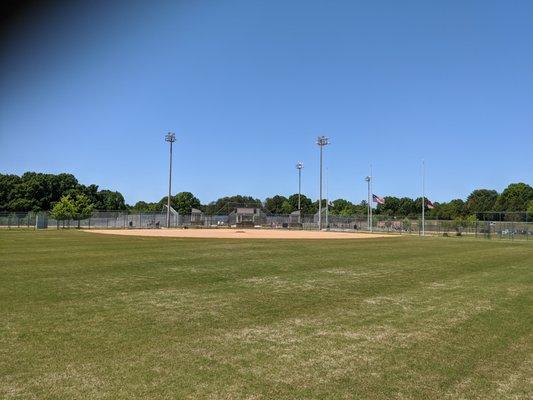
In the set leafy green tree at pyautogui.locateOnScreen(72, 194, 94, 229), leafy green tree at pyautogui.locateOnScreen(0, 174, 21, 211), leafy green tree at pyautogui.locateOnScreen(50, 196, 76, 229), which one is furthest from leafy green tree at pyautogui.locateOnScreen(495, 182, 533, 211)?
leafy green tree at pyautogui.locateOnScreen(0, 174, 21, 211)

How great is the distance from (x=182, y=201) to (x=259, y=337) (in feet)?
559

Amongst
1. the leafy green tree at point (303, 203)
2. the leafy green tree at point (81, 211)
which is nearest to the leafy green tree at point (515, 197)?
the leafy green tree at point (303, 203)

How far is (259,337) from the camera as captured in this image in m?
7.51

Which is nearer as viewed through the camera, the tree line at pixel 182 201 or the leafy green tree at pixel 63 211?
the leafy green tree at pixel 63 211

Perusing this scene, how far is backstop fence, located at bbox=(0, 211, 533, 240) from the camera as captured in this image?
59.8 m

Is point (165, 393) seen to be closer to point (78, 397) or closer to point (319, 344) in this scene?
point (78, 397)

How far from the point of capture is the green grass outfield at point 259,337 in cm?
543

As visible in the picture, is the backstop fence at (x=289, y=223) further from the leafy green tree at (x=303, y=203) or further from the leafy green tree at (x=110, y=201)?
the leafy green tree at (x=303, y=203)

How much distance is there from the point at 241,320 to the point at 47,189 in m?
135

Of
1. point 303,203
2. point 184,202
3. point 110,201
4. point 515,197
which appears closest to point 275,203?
point 303,203

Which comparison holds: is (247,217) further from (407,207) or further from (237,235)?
(407,207)

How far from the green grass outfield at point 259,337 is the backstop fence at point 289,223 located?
48.0 meters

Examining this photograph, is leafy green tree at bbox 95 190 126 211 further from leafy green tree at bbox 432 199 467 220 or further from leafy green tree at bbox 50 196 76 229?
leafy green tree at bbox 432 199 467 220

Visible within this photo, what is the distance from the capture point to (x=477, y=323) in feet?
29.1
